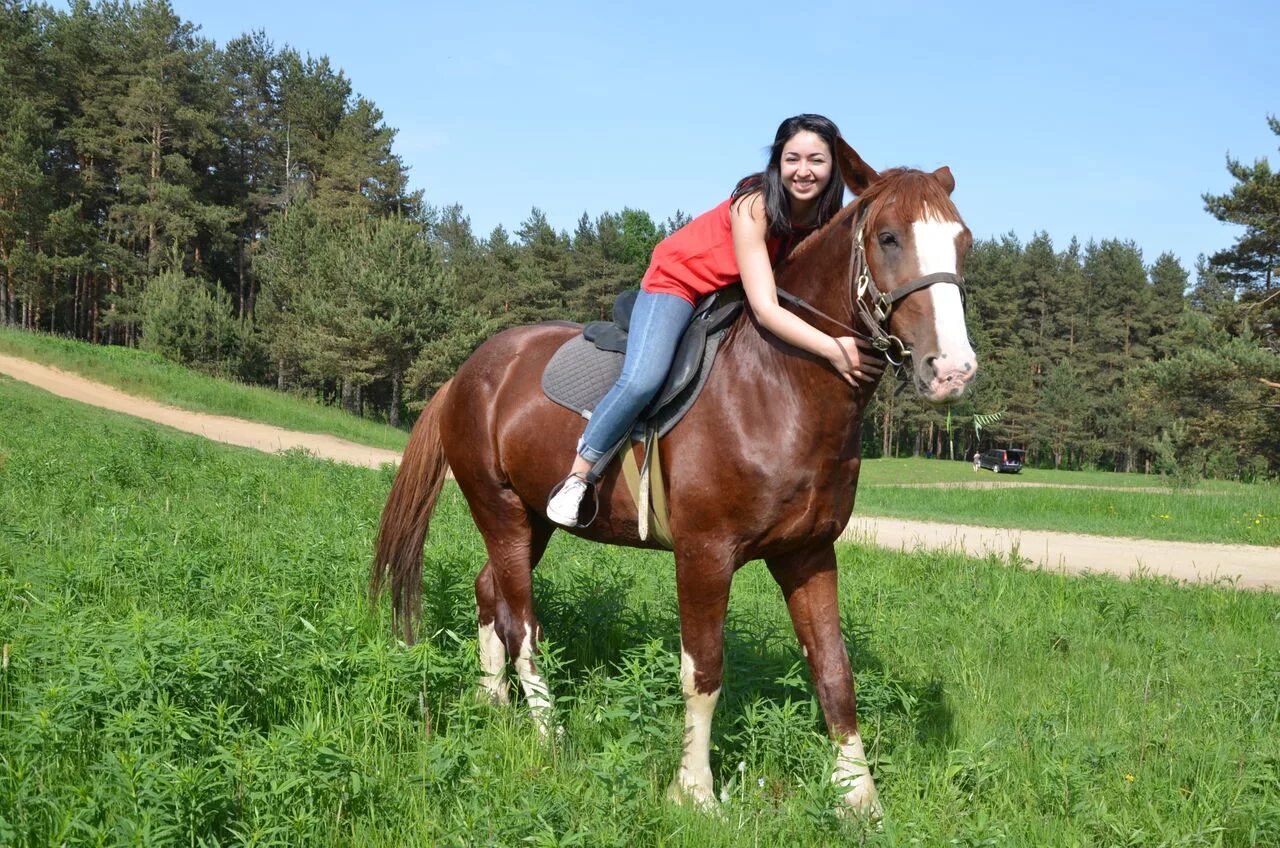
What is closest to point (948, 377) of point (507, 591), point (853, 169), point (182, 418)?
point (853, 169)

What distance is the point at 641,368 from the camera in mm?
3742

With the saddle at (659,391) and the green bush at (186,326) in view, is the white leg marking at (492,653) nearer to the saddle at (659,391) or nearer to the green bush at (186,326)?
the saddle at (659,391)

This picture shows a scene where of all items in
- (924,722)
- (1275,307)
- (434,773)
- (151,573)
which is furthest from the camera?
(1275,307)

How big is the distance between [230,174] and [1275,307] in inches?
2067

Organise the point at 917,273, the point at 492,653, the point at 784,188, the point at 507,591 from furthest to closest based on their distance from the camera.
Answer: the point at 492,653, the point at 507,591, the point at 784,188, the point at 917,273

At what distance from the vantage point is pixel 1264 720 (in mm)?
4426

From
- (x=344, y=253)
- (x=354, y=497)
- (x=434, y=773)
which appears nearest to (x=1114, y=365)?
(x=344, y=253)

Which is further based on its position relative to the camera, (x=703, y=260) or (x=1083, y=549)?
(x=1083, y=549)

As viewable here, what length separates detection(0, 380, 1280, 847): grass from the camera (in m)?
3.00

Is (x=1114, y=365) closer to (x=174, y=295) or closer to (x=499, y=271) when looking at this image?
(x=499, y=271)

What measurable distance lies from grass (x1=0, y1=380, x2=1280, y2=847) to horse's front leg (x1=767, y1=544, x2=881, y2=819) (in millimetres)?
136

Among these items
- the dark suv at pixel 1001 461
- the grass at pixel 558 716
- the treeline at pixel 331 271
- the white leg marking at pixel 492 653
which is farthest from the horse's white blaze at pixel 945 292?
the dark suv at pixel 1001 461

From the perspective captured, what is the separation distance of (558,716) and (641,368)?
1764 millimetres

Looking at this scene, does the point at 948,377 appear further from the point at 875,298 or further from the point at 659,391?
the point at 659,391
